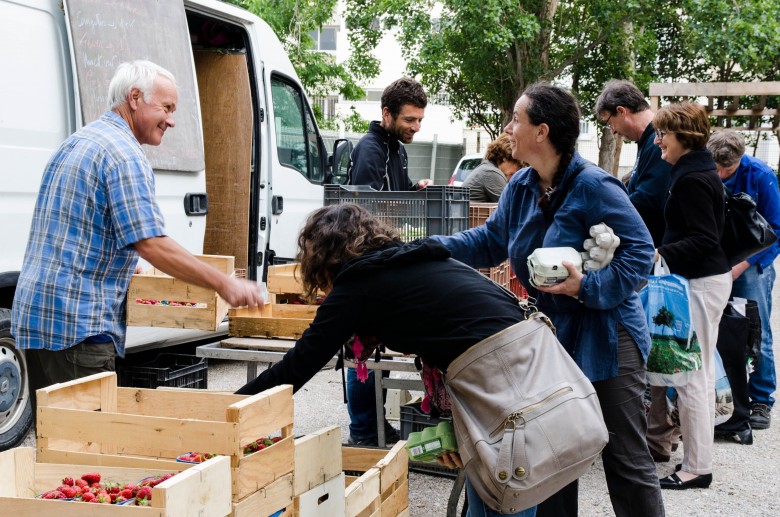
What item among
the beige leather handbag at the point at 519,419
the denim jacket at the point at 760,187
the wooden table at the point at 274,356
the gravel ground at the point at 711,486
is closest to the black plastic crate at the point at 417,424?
the gravel ground at the point at 711,486

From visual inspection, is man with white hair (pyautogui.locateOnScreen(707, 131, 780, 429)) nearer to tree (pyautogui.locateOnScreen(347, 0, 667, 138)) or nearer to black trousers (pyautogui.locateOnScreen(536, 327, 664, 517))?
black trousers (pyautogui.locateOnScreen(536, 327, 664, 517))

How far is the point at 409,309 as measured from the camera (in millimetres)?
2971

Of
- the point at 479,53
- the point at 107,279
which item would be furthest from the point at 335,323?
the point at 479,53

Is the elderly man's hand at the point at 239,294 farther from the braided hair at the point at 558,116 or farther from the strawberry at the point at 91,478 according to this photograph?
the braided hair at the point at 558,116

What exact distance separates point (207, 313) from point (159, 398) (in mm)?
1639

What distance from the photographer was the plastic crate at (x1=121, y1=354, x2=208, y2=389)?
5.29 meters

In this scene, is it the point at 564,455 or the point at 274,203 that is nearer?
the point at 564,455

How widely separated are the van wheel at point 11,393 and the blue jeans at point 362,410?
6.33 feet

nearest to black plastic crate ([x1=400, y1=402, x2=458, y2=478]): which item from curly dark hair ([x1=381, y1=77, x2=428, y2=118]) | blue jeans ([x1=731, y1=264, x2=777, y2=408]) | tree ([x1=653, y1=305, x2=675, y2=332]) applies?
tree ([x1=653, y1=305, x2=675, y2=332])

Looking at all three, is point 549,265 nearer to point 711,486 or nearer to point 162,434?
point 162,434

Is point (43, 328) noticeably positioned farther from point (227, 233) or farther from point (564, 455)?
point (227, 233)

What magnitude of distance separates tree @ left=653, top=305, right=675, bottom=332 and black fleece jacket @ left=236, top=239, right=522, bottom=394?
2069mm

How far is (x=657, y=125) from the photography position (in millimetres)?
5141

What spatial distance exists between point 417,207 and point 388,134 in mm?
599
